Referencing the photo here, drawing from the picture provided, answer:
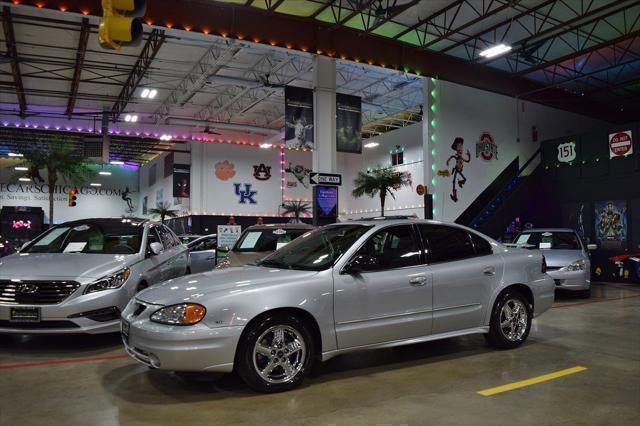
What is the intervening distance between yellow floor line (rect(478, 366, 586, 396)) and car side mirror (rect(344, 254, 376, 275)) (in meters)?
1.47

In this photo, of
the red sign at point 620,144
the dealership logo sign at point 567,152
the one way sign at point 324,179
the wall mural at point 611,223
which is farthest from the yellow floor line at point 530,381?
the dealership logo sign at point 567,152

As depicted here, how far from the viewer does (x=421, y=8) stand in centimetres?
1445

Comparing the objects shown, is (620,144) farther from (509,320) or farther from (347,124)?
(509,320)

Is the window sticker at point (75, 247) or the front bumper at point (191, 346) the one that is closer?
the front bumper at point (191, 346)

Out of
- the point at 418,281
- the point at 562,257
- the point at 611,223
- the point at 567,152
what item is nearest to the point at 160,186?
the point at 567,152

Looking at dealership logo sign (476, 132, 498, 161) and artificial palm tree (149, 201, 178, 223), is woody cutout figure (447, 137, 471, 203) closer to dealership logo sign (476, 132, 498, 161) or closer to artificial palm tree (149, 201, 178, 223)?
dealership logo sign (476, 132, 498, 161)

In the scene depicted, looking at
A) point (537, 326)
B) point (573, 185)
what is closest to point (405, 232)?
point (537, 326)

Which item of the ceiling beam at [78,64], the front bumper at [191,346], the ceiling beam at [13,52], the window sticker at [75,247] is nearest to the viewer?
the front bumper at [191,346]

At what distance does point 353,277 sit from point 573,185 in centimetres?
1564

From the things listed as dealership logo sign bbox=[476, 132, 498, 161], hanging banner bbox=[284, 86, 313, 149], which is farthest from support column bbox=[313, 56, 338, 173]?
dealership logo sign bbox=[476, 132, 498, 161]

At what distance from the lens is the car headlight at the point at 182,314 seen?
165 inches

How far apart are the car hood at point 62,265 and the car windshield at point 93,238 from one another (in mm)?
Answer: 271

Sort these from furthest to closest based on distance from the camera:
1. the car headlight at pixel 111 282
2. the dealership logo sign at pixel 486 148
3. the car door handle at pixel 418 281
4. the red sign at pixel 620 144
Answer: the dealership logo sign at pixel 486 148 < the red sign at pixel 620 144 < the car headlight at pixel 111 282 < the car door handle at pixel 418 281

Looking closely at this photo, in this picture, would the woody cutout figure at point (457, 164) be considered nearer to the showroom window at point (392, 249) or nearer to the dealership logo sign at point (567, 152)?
the dealership logo sign at point (567, 152)
